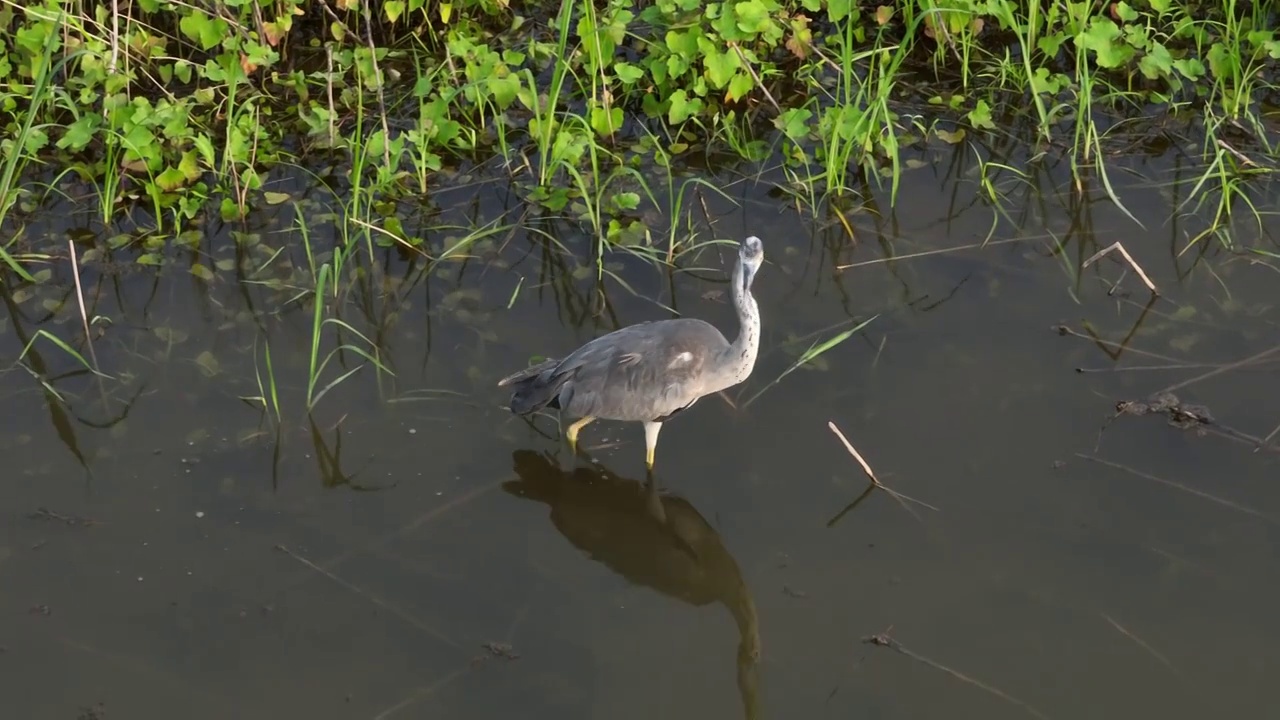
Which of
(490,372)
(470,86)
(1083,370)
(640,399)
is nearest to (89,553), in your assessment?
(490,372)

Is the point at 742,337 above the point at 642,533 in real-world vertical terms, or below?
above

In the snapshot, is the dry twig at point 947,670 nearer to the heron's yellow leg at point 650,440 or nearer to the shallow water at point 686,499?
the shallow water at point 686,499

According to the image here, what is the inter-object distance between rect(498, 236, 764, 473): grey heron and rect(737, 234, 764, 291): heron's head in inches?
1.6

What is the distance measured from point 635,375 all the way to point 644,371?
4cm

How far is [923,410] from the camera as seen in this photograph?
5.58 m

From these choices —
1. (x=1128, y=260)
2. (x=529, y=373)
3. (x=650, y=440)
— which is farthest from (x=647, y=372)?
(x=1128, y=260)

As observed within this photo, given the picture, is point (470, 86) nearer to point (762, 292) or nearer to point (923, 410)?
point (762, 292)

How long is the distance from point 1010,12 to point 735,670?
4.04m

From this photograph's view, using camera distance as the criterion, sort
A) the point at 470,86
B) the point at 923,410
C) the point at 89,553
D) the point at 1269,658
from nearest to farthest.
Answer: the point at 1269,658, the point at 89,553, the point at 923,410, the point at 470,86

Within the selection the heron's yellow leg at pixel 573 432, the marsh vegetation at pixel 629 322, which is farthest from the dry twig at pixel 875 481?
the heron's yellow leg at pixel 573 432

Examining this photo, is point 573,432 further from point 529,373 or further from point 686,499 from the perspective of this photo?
point 686,499

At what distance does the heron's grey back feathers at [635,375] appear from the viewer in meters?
5.27

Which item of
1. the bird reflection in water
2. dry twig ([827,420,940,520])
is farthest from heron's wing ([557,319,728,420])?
dry twig ([827,420,940,520])

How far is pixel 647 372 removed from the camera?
5262mm
